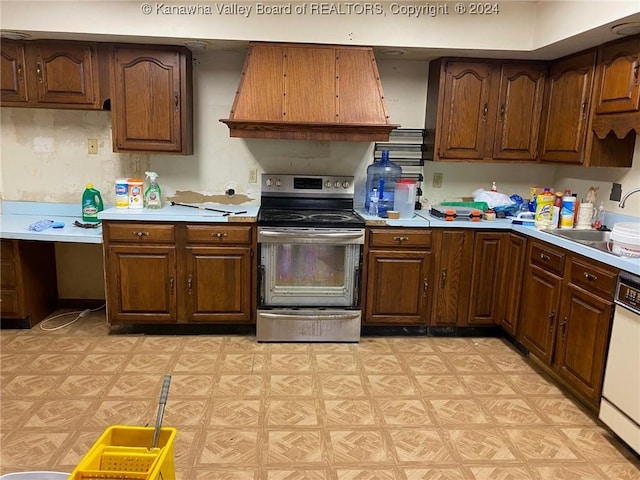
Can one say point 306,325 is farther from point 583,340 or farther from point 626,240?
point 626,240

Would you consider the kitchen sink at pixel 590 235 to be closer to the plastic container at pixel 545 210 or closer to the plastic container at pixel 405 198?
the plastic container at pixel 545 210

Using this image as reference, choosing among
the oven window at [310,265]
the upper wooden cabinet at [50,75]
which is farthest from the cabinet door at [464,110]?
the upper wooden cabinet at [50,75]

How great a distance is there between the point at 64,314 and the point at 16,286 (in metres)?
0.50

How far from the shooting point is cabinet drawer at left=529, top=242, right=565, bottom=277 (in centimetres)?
271

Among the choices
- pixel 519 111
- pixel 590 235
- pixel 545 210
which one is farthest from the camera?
pixel 519 111

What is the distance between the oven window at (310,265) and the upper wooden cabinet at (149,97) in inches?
43.9

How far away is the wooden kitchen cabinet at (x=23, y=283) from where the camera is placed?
3.22 metres

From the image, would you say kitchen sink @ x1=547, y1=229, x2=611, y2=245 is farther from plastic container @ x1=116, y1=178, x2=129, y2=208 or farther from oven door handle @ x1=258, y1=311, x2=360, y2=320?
plastic container @ x1=116, y1=178, x2=129, y2=208

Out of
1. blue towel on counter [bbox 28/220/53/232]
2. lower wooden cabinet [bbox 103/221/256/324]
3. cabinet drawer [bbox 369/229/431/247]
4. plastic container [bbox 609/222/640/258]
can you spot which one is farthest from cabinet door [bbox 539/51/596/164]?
blue towel on counter [bbox 28/220/53/232]

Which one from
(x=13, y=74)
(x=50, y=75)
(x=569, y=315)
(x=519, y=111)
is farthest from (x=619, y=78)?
(x=13, y=74)

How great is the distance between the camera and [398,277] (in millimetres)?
3328

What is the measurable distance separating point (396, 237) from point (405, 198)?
345mm

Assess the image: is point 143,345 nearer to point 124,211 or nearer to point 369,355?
point 124,211

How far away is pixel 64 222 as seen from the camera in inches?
137
